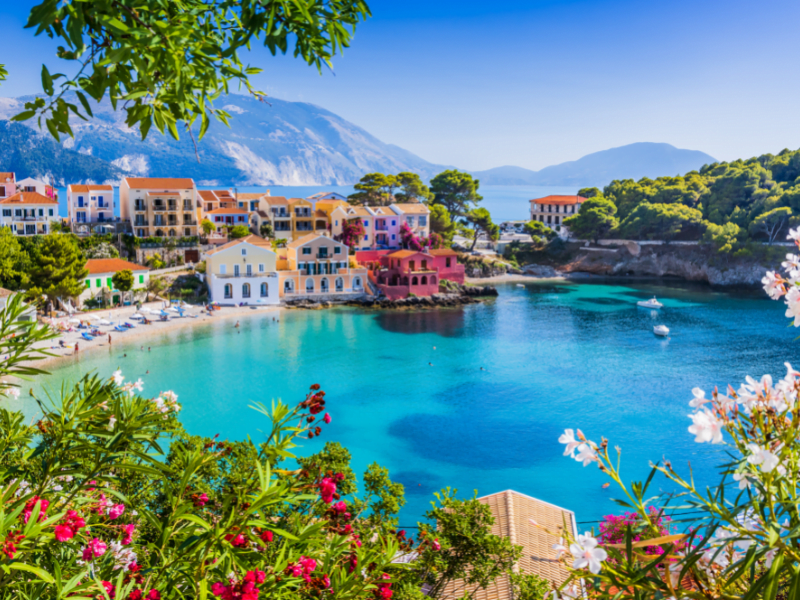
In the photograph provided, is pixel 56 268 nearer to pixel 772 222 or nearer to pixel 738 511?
pixel 738 511

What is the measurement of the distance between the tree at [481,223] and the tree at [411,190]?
15.5ft

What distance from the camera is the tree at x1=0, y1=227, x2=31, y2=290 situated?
2703 cm

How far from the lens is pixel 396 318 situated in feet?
116

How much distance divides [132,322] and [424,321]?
1617 cm

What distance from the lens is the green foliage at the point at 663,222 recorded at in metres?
51.8

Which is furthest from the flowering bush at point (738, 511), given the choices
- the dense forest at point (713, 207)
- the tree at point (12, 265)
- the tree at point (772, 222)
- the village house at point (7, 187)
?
the tree at point (772, 222)

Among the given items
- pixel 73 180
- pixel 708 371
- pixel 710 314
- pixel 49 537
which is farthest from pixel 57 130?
pixel 73 180

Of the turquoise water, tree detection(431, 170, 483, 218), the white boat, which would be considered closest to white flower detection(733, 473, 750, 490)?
the turquoise water

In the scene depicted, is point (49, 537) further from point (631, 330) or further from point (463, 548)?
point (631, 330)

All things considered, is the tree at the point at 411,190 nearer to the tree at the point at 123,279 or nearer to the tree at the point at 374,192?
the tree at the point at 374,192

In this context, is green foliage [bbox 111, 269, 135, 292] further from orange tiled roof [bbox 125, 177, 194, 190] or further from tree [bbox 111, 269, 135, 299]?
orange tiled roof [bbox 125, 177, 194, 190]

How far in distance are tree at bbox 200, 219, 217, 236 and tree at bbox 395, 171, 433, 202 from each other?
1859cm

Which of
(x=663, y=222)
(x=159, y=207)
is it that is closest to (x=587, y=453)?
(x=159, y=207)

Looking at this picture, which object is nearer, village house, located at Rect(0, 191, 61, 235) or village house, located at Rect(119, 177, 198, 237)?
village house, located at Rect(0, 191, 61, 235)
